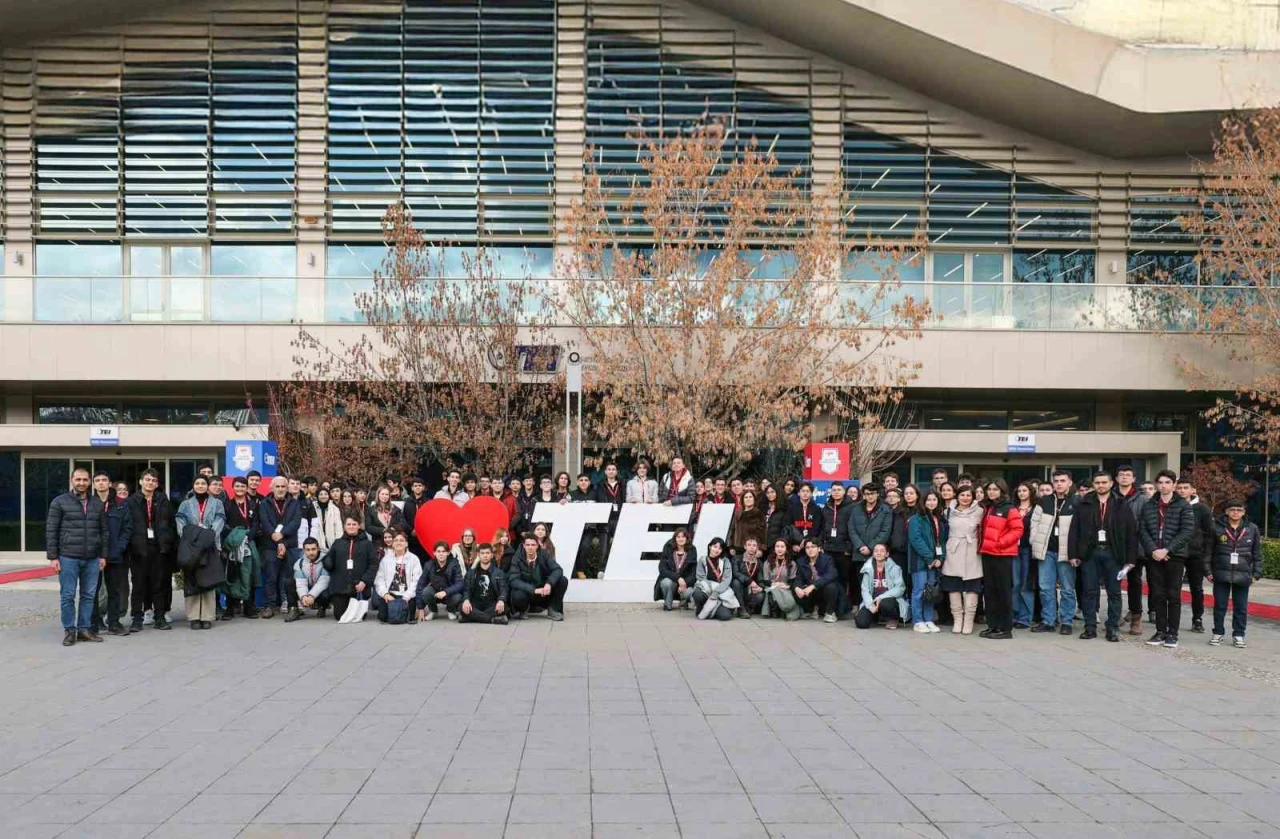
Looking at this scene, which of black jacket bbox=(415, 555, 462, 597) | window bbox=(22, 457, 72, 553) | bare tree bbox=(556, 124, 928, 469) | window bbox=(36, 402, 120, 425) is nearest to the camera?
black jacket bbox=(415, 555, 462, 597)

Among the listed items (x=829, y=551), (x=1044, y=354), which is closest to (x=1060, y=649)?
(x=829, y=551)

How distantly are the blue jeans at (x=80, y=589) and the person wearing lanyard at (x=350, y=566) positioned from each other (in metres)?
2.62

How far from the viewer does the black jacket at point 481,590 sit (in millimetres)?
11906

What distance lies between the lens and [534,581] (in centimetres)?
1216

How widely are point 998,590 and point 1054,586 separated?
1.01 metres

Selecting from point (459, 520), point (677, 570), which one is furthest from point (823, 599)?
point (459, 520)

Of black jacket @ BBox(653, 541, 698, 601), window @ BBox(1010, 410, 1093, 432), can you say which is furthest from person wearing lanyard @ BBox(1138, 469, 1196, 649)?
window @ BBox(1010, 410, 1093, 432)

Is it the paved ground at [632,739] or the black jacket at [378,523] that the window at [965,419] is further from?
the black jacket at [378,523]

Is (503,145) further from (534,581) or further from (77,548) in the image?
(77,548)

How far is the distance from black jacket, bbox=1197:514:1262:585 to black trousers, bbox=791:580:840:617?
441cm

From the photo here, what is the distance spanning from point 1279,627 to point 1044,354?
9531 millimetres

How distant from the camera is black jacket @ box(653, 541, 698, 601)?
13201 millimetres

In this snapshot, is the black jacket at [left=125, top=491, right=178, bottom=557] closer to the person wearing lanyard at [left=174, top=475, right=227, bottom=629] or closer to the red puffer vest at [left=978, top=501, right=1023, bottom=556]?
the person wearing lanyard at [left=174, top=475, right=227, bottom=629]

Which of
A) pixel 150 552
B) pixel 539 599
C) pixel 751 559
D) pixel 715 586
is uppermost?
pixel 150 552
